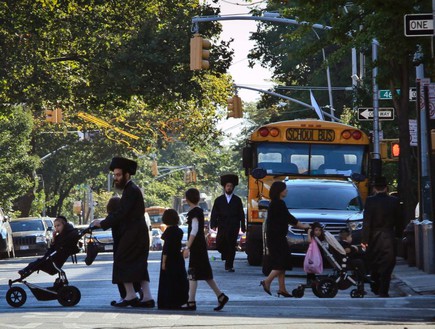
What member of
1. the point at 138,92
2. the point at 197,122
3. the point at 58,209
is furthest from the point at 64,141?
the point at 138,92

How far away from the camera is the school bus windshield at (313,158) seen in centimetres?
3023

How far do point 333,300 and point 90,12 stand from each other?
23.4 m

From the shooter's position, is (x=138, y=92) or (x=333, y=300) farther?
(x=138, y=92)

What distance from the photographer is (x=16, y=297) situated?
59.3ft

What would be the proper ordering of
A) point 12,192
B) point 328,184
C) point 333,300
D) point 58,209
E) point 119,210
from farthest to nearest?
point 58,209 → point 12,192 → point 328,184 → point 333,300 → point 119,210

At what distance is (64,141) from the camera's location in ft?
248

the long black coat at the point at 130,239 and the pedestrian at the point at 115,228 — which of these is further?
the pedestrian at the point at 115,228

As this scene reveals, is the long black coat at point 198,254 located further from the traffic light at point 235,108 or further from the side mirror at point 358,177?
the traffic light at point 235,108

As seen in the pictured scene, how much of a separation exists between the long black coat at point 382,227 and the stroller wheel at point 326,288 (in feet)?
2.66

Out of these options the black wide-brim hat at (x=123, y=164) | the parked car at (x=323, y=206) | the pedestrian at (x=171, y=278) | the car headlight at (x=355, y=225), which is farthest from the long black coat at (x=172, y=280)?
the car headlight at (x=355, y=225)

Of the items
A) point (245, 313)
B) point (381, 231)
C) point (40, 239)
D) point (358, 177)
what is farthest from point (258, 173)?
point (40, 239)

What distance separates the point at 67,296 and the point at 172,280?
149 centimetres

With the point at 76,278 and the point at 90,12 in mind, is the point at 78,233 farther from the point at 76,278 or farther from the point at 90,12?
the point at 90,12

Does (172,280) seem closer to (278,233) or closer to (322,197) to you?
(278,233)
